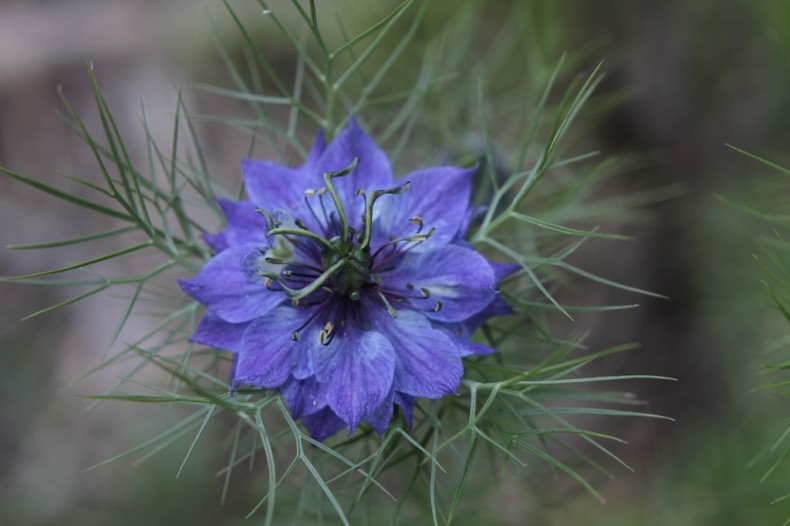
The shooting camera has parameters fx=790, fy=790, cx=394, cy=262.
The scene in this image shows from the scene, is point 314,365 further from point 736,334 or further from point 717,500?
point 736,334

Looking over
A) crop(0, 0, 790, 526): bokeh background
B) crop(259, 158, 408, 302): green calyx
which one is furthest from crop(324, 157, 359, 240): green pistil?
crop(0, 0, 790, 526): bokeh background

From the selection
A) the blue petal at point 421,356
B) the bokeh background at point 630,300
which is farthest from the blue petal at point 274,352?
the bokeh background at point 630,300

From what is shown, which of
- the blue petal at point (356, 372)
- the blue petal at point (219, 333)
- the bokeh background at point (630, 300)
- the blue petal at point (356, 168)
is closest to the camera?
the blue petal at point (356, 372)

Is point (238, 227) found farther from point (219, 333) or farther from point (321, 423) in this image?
point (321, 423)

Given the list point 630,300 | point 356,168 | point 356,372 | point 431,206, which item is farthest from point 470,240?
point 630,300

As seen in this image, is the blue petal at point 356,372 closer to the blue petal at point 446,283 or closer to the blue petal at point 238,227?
the blue petal at point 446,283

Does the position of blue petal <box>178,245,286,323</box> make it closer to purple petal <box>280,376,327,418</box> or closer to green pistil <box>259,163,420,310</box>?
green pistil <box>259,163,420,310</box>

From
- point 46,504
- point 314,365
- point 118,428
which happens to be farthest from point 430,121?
point 46,504
